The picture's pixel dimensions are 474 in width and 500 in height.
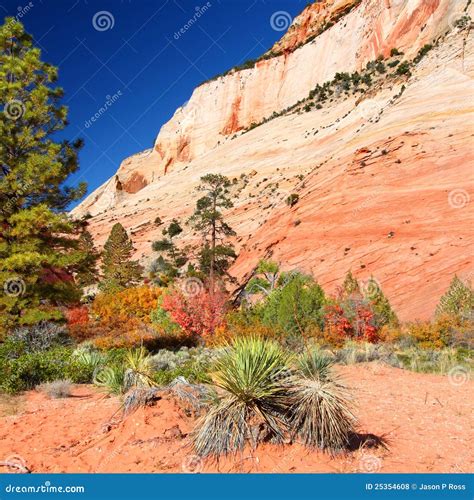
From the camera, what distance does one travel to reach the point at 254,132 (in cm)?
7138

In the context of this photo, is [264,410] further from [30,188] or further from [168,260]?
[168,260]

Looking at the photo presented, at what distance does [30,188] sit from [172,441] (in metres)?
10.9

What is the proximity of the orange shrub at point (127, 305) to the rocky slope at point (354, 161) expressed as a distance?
328 inches

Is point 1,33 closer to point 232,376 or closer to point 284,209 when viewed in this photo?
point 232,376

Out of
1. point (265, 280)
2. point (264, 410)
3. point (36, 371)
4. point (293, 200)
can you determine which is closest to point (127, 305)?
point (265, 280)

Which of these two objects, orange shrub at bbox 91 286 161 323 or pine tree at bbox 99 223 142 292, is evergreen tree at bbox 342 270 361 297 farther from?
pine tree at bbox 99 223 142 292

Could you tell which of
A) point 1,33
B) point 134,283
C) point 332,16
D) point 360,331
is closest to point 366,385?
point 360,331

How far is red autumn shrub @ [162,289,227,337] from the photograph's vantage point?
22.3 metres

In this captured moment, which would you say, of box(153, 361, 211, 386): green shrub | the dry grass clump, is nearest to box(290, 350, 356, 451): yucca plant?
the dry grass clump

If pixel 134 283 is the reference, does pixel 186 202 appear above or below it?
above

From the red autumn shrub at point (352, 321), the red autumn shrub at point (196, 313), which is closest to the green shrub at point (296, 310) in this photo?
the red autumn shrub at point (352, 321)

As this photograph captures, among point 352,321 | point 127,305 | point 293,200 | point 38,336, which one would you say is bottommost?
point 38,336

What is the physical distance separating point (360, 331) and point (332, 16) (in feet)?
288

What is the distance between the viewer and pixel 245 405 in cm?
550
